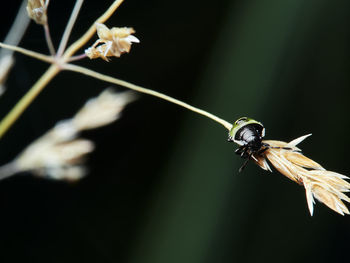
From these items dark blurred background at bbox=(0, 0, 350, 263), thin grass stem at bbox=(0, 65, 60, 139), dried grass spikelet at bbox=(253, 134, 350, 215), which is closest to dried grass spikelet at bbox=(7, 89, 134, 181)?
thin grass stem at bbox=(0, 65, 60, 139)

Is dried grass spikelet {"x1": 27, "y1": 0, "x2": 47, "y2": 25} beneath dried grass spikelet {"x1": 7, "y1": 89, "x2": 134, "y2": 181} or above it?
above

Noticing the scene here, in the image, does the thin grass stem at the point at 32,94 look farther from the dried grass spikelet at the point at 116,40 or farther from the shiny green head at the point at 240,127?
the shiny green head at the point at 240,127

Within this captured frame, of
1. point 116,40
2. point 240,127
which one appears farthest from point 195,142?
point 116,40

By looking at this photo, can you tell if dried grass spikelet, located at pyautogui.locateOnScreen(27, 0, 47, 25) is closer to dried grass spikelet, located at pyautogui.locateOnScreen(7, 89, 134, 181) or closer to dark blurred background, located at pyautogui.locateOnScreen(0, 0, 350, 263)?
dried grass spikelet, located at pyautogui.locateOnScreen(7, 89, 134, 181)

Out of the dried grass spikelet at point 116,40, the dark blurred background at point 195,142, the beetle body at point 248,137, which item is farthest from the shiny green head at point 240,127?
the dark blurred background at point 195,142

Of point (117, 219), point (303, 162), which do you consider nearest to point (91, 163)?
point (117, 219)

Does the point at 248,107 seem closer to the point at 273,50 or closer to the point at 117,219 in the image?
the point at 273,50
